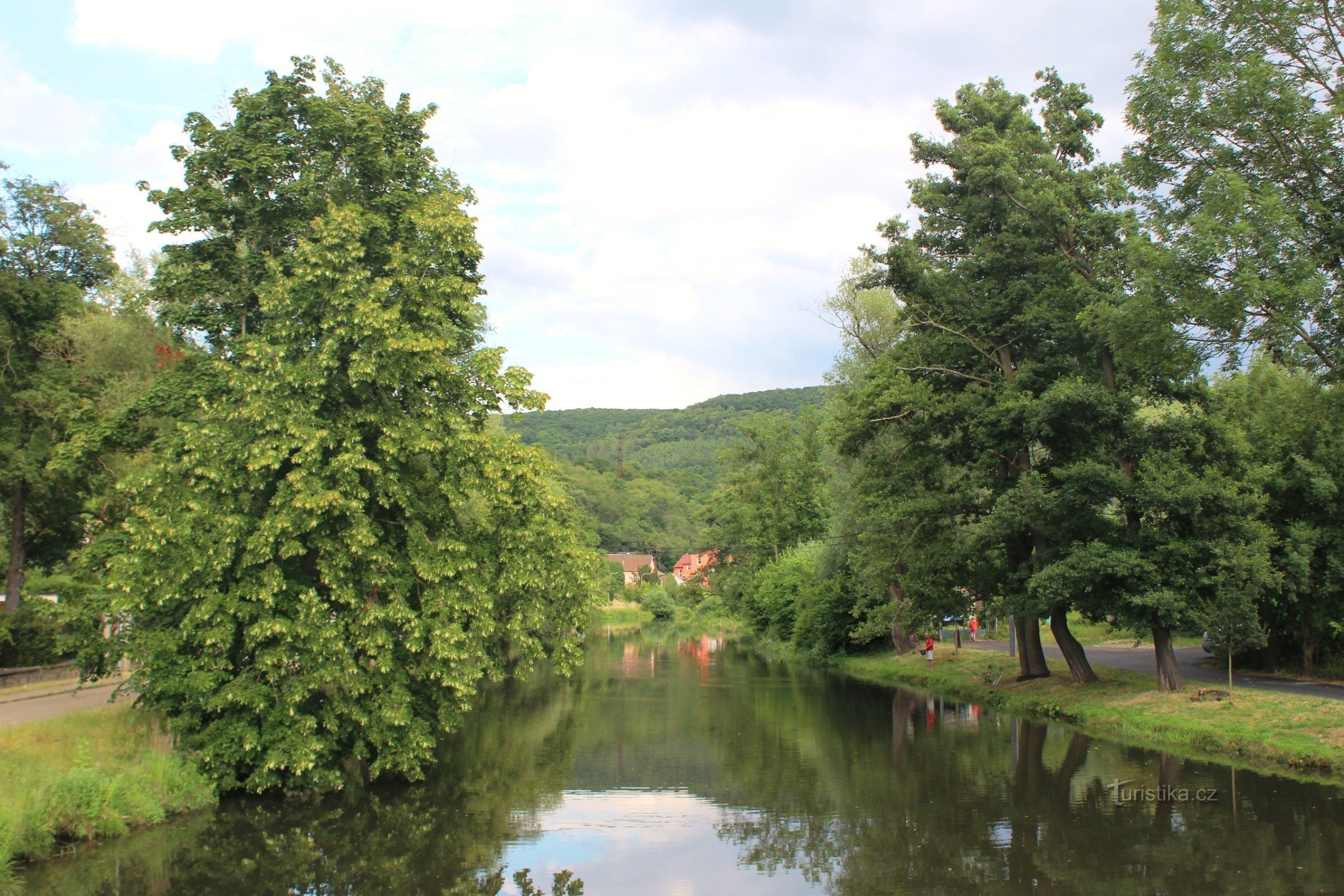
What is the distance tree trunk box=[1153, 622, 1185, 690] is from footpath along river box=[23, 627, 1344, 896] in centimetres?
311

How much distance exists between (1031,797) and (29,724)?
53.6 ft

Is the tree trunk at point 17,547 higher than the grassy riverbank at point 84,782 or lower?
higher

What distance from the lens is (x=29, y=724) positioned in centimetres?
1536

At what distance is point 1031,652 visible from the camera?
27.0 m

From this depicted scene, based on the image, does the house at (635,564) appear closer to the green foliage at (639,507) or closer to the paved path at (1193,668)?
the green foliage at (639,507)

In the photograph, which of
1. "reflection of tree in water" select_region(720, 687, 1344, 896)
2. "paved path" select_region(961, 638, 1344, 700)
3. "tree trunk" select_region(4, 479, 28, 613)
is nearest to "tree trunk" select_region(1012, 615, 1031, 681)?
"paved path" select_region(961, 638, 1344, 700)

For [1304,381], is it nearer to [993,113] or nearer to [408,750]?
[993,113]

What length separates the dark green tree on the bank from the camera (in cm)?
1458

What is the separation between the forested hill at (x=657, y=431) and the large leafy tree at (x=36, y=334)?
107 metres

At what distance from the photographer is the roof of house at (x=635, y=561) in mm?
134875

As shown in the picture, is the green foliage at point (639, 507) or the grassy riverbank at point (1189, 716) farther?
the green foliage at point (639, 507)

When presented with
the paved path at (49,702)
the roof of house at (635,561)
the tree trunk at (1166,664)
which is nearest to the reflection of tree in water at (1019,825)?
the tree trunk at (1166,664)

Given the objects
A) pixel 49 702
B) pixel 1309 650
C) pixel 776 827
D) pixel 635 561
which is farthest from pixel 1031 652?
pixel 635 561

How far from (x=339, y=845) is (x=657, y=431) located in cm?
16669
